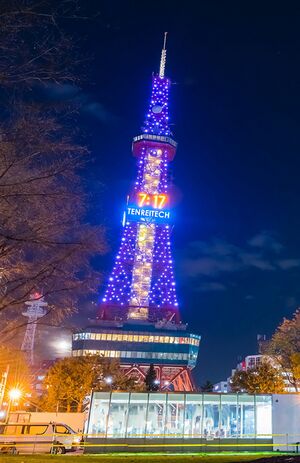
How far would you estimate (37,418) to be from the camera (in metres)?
37.6

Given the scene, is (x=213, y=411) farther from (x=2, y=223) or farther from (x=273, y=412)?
(x=2, y=223)

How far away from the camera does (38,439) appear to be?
2633cm

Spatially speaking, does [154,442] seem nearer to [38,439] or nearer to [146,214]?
[38,439]

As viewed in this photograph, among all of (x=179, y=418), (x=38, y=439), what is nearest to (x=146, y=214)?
(x=179, y=418)

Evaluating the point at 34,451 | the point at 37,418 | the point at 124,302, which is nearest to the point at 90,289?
the point at 34,451

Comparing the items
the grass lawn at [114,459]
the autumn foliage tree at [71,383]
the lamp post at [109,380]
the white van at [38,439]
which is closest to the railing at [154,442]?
the white van at [38,439]

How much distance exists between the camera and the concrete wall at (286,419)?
26109mm

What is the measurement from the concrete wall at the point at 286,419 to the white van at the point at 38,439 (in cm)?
1297

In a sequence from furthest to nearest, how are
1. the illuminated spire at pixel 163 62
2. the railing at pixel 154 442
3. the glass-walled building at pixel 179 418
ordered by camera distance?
1. the illuminated spire at pixel 163 62
2. the glass-walled building at pixel 179 418
3. the railing at pixel 154 442

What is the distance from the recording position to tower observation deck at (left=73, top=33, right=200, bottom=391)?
337ft

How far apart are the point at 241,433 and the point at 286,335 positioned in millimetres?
26472

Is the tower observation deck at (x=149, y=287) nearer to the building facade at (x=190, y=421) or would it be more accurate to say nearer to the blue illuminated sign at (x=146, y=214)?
the blue illuminated sign at (x=146, y=214)

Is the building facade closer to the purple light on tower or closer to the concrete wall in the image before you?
the concrete wall

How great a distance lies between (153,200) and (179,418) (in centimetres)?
10031
